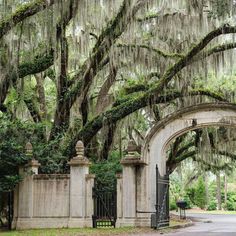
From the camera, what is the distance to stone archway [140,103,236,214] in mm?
18672

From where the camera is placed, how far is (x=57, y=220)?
18422 mm

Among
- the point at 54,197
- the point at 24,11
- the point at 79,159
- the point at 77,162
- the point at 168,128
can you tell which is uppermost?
the point at 24,11

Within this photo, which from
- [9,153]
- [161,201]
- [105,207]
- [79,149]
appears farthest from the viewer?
[105,207]

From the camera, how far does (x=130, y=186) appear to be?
735 inches

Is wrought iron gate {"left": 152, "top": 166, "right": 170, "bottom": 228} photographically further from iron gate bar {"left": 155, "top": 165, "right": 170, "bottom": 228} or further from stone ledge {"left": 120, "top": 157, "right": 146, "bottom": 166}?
stone ledge {"left": 120, "top": 157, "right": 146, "bottom": 166}

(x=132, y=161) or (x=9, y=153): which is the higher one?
(x=9, y=153)

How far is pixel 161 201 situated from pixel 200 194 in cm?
3422

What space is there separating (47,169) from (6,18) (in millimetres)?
6439

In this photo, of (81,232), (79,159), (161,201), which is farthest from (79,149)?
(161,201)

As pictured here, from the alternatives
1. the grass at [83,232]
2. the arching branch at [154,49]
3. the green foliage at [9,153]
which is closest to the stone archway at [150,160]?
the grass at [83,232]

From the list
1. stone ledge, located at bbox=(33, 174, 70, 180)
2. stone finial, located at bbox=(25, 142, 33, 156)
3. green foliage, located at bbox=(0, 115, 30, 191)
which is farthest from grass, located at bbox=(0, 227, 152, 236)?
stone finial, located at bbox=(25, 142, 33, 156)

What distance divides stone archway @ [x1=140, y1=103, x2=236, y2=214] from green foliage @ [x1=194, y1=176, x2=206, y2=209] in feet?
110

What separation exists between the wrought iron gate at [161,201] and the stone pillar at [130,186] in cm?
77

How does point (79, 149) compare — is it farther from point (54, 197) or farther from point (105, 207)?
point (105, 207)
